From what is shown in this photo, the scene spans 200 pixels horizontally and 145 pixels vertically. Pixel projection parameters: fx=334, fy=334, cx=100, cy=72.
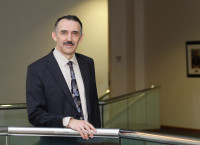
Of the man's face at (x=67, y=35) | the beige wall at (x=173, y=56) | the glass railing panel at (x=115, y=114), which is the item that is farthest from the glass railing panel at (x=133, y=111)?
the man's face at (x=67, y=35)

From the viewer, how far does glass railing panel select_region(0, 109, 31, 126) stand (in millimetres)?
3703

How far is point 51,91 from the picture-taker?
2.24 m

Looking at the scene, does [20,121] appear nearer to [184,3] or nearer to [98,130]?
[98,130]

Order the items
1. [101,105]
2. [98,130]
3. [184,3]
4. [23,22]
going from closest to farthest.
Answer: [98,130]
[101,105]
[23,22]
[184,3]

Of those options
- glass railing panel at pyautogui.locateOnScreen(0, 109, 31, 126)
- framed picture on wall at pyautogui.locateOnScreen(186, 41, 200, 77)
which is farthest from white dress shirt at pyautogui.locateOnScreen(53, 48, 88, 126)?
framed picture on wall at pyautogui.locateOnScreen(186, 41, 200, 77)

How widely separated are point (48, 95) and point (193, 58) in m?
6.96

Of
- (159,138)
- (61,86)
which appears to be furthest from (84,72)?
(159,138)

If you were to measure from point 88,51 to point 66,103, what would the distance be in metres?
3.76

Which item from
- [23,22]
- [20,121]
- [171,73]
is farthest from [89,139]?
[171,73]

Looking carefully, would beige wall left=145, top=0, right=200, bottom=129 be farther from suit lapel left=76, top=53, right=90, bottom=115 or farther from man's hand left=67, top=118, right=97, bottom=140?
man's hand left=67, top=118, right=97, bottom=140

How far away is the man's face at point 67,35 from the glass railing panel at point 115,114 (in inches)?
91.8

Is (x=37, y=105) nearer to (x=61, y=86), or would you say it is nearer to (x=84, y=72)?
(x=61, y=86)

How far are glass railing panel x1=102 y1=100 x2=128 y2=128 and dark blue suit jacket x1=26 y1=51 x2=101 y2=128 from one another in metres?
2.30

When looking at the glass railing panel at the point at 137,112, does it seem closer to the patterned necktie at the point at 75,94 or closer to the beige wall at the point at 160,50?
the beige wall at the point at 160,50
